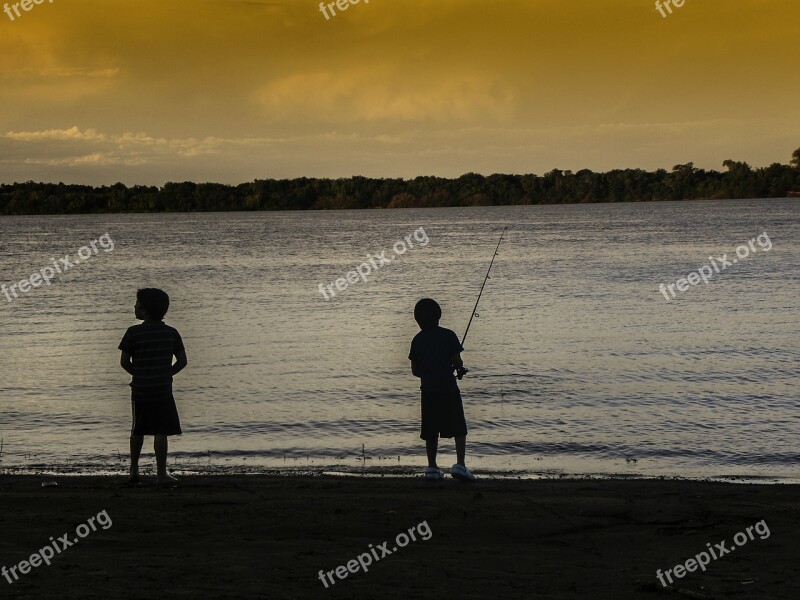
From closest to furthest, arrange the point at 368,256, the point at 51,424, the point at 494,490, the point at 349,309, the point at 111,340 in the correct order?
the point at 494,490
the point at 51,424
the point at 111,340
the point at 349,309
the point at 368,256

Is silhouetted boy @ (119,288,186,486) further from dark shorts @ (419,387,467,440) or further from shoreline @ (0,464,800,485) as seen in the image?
dark shorts @ (419,387,467,440)

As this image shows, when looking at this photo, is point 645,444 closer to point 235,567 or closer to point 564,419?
point 564,419

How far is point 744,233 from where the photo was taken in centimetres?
8294

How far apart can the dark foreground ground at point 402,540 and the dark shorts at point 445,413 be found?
47cm

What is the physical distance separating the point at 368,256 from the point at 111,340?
42.3 m

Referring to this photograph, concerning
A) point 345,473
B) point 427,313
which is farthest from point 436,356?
point 345,473

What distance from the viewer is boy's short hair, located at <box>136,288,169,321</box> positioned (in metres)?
7.78

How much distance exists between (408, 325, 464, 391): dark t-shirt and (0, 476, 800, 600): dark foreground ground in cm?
86

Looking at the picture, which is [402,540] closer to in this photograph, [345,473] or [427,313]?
[427,313]

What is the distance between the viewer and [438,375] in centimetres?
834

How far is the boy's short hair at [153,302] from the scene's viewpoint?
7777 mm

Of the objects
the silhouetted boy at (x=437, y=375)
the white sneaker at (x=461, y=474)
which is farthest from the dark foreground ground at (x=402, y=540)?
the silhouetted boy at (x=437, y=375)

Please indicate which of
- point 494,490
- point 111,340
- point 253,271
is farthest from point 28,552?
point 253,271

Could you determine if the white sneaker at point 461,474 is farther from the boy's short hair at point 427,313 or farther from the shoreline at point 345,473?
the boy's short hair at point 427,313
